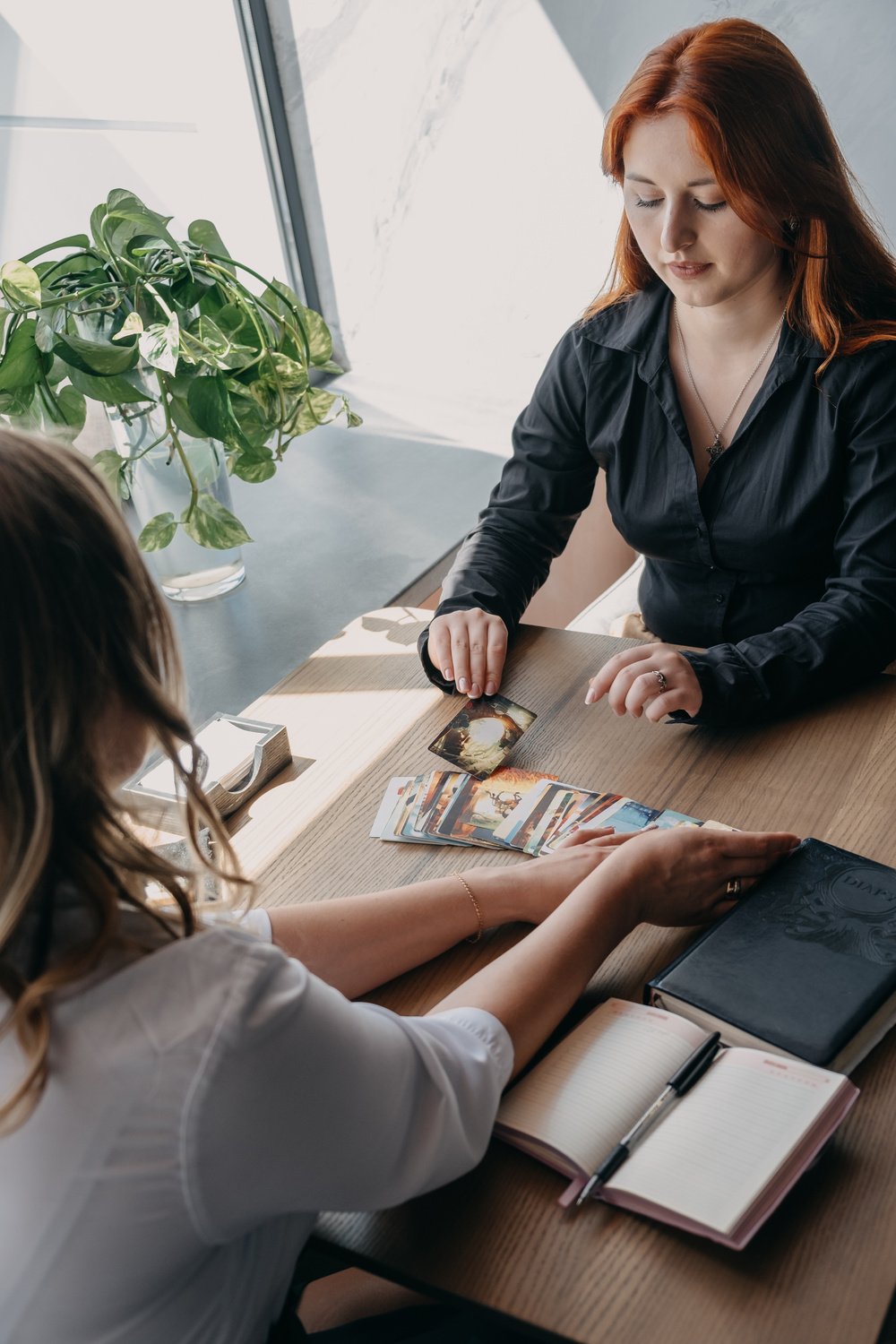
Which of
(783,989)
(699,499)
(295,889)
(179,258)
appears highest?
(179,258)

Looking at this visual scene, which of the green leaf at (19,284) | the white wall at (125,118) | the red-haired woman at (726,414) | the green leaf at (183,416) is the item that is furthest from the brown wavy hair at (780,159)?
the white wall at (125,118)

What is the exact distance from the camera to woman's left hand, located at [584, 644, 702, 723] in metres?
1.41

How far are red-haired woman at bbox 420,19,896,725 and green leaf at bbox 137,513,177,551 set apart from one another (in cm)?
43

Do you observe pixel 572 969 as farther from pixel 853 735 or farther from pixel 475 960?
pixel 853 735

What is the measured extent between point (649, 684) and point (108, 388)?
82 centimetres

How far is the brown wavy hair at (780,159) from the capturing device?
5.03 ft

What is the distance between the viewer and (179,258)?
5.29 ft

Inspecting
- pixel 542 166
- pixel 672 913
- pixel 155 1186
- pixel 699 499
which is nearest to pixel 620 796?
pixel 672 913

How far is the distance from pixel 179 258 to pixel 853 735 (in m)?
1.10

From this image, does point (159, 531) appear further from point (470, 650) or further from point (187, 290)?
point (470, 650)

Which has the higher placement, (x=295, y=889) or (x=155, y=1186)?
(x=155, y=1186)

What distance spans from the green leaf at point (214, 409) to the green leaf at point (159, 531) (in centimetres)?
19

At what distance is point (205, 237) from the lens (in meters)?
1.69

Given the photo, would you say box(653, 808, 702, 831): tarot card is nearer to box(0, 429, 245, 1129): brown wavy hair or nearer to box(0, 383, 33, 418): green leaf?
box(0, 429, 245, 1129): brown wavy hair
